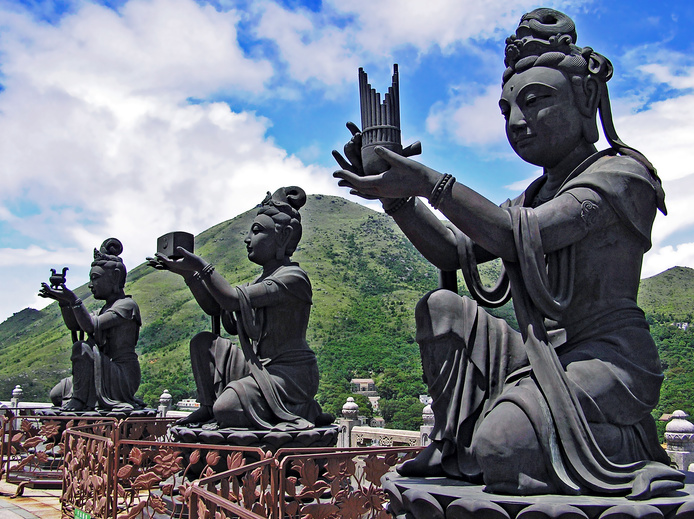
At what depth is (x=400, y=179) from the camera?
301 cm

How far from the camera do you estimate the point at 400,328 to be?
181 feet

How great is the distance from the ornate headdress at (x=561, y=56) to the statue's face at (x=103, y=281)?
7909 mm

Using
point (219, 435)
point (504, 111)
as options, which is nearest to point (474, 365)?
point (504, 111)

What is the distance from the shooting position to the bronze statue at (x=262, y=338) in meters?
5.98

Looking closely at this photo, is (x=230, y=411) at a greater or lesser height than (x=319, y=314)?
lesser

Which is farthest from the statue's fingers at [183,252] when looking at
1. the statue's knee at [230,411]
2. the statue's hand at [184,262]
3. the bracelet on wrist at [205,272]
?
the statue's knee at [230,411]

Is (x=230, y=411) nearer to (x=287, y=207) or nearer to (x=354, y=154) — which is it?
(x=287, y=207)

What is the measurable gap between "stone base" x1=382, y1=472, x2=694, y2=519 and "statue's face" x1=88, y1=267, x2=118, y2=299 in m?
8.10

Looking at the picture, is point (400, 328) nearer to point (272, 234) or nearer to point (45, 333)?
point (45, 333)

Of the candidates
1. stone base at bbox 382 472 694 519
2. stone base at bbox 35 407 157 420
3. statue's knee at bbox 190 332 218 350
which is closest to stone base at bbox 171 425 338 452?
statue's knee at bbox 190 332 218 350

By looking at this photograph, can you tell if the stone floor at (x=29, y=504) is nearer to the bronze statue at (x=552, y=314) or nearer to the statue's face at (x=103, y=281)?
the statue's face at (x=103, y=281)

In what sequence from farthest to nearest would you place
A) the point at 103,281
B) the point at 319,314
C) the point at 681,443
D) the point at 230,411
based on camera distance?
1. the point at 319,314
2. the point at 103,281
3. the point at 681,443
4. the point at 230,411

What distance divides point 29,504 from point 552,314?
6.87 meters

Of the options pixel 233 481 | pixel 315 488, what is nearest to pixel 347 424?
pixel 315 488
